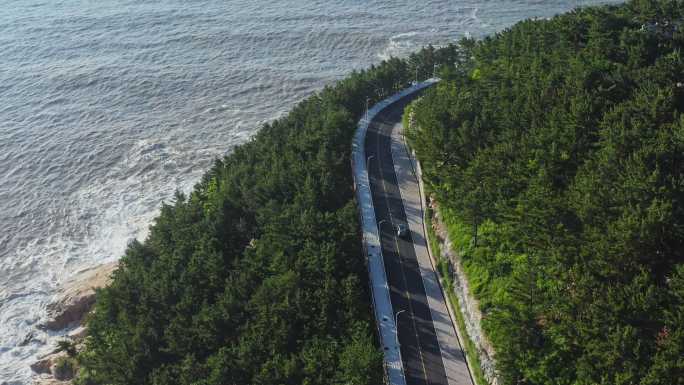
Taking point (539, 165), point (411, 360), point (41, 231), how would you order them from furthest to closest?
point (41, 231)
point (539, 165)
point (411, 360)

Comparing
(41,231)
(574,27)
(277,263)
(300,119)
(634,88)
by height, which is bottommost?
(41,231)

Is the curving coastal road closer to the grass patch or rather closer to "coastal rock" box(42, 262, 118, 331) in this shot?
the grass patch

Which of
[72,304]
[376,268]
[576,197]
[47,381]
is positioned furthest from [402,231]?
[72,304]

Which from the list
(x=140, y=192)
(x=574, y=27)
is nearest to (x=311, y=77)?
(x=140, y=192)

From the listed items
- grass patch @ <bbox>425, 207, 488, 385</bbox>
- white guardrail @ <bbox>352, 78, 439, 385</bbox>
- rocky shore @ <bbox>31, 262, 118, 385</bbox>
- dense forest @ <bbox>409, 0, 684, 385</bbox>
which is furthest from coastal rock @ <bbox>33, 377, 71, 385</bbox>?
dense forest @ <bbox>409, 0, 684, 385</bbox>

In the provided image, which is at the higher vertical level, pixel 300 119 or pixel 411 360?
pixel 300 119

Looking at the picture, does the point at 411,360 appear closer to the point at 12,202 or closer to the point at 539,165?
the point at 539,165
